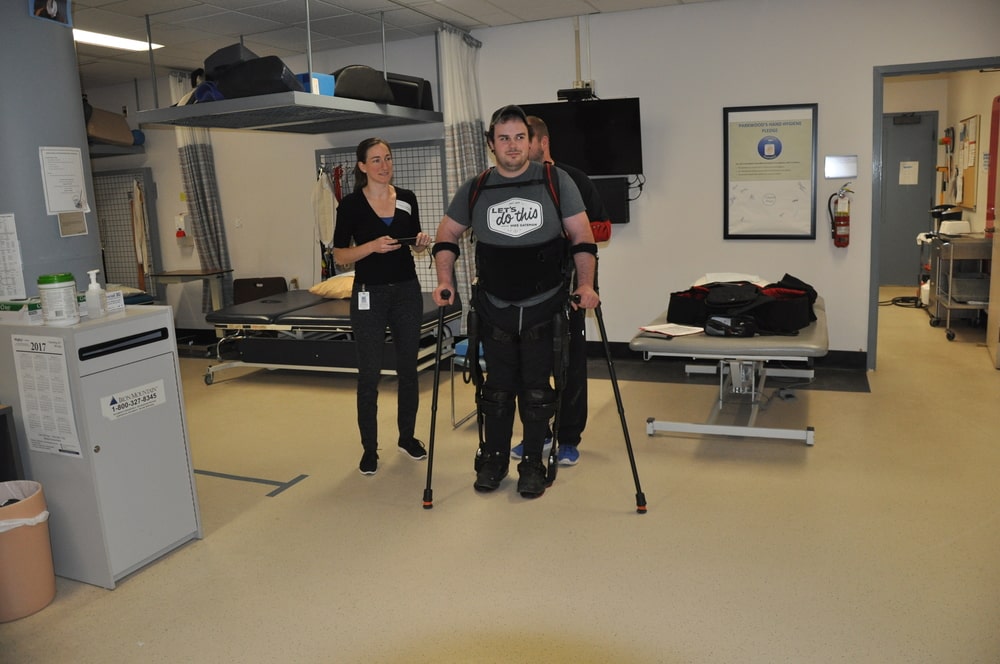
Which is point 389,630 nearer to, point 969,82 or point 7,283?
point 7,283

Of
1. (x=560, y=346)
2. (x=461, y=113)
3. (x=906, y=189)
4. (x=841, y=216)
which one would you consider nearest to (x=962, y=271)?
(x=841, y=216)

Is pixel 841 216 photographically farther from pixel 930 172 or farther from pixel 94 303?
pixel 930 172

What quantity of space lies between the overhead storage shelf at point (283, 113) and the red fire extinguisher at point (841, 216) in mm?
2849

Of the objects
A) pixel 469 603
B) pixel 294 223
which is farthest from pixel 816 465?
pixel 294 223

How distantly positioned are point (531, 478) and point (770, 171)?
3.18 meters

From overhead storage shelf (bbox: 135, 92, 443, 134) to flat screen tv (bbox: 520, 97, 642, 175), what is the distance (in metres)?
0.90

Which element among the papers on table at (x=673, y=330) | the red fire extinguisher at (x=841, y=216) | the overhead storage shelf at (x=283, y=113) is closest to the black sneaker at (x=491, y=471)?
the papers on table at (x=673, y=330)

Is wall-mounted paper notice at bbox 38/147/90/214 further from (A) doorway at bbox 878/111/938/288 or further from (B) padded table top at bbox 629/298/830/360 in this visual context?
(A) doorway at bbox 878/111/938/288

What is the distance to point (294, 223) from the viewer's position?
705 cm

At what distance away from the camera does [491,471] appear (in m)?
3.45

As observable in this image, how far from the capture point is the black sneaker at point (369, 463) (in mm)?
3773

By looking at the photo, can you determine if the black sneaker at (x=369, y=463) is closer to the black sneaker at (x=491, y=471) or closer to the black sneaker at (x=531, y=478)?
the black sneaker at (x=491, y=471)

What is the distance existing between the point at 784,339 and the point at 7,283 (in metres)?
3.32

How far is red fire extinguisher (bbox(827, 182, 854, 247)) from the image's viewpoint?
5.25 m
